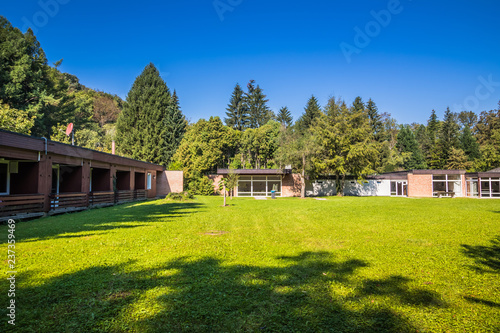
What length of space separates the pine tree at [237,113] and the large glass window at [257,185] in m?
24.0

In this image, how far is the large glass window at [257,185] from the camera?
32375mm

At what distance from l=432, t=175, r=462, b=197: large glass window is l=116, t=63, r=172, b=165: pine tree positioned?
3695cm

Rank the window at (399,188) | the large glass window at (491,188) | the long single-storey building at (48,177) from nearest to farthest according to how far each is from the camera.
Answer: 1. the long single-storey building at (48,177)
2. the large glass window at (491,188)
3. the window at (399,188)

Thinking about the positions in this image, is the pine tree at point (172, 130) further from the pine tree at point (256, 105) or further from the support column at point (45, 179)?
the support column at point (45, 179)

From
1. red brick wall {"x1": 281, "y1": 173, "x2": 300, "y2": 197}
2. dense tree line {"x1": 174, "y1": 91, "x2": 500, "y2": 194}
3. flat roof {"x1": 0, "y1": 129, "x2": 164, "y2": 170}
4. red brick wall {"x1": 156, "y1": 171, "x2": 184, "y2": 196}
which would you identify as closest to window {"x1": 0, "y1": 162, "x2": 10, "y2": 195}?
flat roof {"x1": 0, "y1": 129, "x2": 164, "y2": 170}

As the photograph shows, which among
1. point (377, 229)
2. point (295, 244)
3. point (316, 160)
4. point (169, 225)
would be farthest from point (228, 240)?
point (316, 160)

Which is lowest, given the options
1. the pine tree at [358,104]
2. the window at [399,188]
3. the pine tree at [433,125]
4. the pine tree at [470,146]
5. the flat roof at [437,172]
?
the window at [399,188]

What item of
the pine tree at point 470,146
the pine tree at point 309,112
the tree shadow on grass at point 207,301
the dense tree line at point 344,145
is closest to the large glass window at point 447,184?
the dense tree line at point 344,145

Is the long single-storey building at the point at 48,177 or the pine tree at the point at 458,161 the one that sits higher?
the pine tree at the point at 458,161

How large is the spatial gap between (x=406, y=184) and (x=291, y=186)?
13.8 meters

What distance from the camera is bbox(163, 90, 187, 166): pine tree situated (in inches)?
1734

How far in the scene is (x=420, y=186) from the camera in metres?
32.9

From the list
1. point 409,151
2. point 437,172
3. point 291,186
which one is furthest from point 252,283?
point 409,151

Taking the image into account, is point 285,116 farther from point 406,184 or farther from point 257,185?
point 406,184
